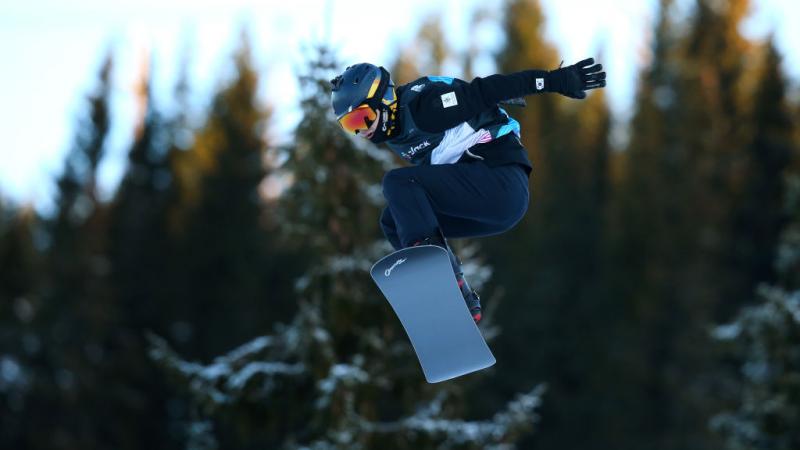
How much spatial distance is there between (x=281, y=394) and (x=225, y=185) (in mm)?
23429

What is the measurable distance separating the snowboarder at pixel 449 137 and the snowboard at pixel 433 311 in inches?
3.8

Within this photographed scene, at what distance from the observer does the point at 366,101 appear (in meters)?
6.66

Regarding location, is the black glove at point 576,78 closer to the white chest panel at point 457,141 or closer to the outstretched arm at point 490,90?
the outstretched arm at point 490,90

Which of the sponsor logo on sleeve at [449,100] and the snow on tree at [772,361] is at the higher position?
the snow on tree at [772,361]

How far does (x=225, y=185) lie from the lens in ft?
115

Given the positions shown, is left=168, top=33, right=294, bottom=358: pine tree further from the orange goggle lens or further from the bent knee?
the orange goggle lens

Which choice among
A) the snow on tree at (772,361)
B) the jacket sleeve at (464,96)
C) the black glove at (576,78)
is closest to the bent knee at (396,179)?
the jacket sleeve at (464,96)

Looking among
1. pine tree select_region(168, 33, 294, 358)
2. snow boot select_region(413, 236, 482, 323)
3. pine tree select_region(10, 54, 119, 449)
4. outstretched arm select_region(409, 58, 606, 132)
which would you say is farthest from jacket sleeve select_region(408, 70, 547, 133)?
pine tree select_region(10, 54, 119, 449)

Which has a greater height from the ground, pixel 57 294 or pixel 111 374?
pixel 57 294

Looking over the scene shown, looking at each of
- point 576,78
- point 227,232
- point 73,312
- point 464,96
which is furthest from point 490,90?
point 227,232

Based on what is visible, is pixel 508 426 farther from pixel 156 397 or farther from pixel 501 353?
pixel 156 397

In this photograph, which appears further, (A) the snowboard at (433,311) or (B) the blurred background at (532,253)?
(B) the blurred background at (532,253)

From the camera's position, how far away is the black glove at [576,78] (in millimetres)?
6367

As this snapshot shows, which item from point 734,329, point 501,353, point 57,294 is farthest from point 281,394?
point 57,294
